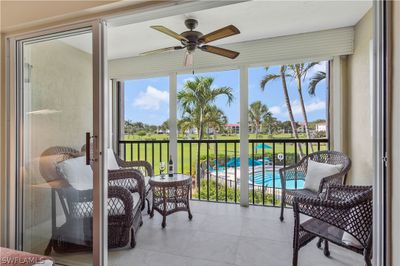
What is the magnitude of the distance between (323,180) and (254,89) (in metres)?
1.66

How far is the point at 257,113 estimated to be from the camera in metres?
3.59

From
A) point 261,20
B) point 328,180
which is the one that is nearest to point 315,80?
point 261,20

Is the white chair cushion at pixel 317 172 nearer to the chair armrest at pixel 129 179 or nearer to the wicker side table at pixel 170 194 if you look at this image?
the wicker side table at pixel 170 194

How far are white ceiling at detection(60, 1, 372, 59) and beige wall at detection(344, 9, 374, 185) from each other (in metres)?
0.28

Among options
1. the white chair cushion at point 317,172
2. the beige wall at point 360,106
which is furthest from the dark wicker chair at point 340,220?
the beige wall at point 360,106

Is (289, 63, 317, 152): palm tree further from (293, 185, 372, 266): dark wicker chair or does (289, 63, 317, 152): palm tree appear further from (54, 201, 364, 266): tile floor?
(293, 185, 372, 266): dark wicker chair

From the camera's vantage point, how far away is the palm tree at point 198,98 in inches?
148

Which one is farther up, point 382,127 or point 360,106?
point 360,106

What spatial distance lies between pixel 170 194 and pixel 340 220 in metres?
1.86

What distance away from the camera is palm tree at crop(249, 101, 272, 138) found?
11.7 feet

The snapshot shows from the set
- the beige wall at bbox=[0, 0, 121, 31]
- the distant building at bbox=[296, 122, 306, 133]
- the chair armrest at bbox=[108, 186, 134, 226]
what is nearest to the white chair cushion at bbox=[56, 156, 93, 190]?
the chair armrest at bbox=[108, 186, 134, 226]

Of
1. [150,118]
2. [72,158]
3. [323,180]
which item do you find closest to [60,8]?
[72,158]

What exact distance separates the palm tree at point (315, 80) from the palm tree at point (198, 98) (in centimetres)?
127

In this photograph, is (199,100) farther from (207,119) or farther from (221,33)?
(221,33)
